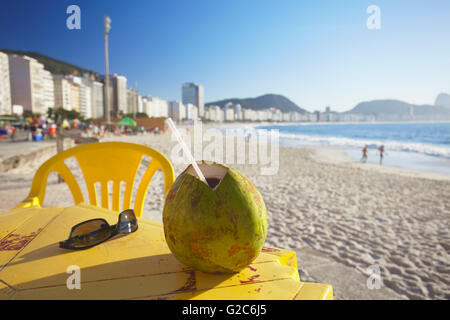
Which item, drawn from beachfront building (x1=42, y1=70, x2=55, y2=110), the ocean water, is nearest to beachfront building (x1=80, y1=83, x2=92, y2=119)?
beachfront building (x1=42, y1=70, x2=55, y2=110)

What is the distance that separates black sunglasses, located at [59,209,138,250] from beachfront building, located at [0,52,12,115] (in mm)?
78134

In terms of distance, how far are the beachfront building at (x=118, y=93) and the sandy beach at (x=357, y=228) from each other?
72675 mm

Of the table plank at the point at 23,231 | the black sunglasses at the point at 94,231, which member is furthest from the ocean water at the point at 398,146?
the table plank at the point at 23,231

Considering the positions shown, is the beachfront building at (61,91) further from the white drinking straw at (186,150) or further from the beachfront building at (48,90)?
the white drinking straw at (186,150)

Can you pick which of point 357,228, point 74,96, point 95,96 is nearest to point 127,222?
point 357,228

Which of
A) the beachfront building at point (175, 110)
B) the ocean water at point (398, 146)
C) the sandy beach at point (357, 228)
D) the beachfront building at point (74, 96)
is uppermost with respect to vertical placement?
the beachfront building at point (74, 96)

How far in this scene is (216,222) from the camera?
63cm

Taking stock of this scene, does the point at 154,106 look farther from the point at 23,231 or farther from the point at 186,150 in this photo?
the point at 186,150

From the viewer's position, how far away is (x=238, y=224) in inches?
25.3

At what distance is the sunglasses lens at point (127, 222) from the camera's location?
1066mm

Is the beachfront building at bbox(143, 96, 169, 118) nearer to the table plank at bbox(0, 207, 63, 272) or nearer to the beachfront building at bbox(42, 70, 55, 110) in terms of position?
the beachfront building at bbox(42, 70, 55, 110)

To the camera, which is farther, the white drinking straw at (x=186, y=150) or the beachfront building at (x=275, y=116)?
A: the beachfront building at (x=275, y=116)

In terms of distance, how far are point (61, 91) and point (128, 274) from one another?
9684 centimetres
